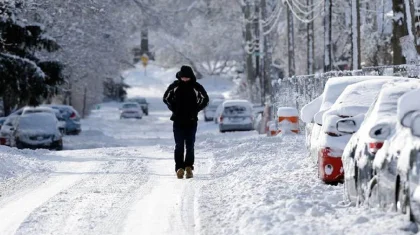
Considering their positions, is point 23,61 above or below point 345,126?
above

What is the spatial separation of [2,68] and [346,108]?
21.3 meters

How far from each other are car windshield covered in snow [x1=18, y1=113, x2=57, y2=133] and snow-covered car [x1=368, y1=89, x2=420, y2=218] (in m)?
23.0

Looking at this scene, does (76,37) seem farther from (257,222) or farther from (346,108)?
(257,222)

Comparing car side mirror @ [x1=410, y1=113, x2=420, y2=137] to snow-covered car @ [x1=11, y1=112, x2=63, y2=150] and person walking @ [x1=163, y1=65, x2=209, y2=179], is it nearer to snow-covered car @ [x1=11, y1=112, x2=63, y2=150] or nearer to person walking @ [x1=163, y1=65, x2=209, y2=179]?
person walking @ [x1=163, y1=65, x2=209, y2=179]

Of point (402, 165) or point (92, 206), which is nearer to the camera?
point (402, 165)

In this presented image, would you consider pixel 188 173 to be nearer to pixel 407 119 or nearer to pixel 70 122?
pixel 407 119

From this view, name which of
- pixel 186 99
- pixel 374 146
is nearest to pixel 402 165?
pixel 374 146

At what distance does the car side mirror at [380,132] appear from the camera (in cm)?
937

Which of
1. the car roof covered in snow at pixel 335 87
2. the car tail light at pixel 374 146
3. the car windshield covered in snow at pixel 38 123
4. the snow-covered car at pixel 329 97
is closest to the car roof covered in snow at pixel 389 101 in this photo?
the car tail light at pixel 374 146

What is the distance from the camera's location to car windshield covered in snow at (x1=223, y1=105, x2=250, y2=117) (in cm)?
3944

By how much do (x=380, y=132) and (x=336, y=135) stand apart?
9.41 ft

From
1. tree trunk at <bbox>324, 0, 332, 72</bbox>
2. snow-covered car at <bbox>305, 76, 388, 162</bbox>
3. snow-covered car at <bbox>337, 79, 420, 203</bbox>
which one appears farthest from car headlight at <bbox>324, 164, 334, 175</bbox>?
tree trunk at <bbox>324, 0, 332, 72</bbox>

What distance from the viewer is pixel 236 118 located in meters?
39.3

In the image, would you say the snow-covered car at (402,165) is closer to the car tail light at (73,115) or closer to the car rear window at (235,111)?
the car rear window at (235,111)
